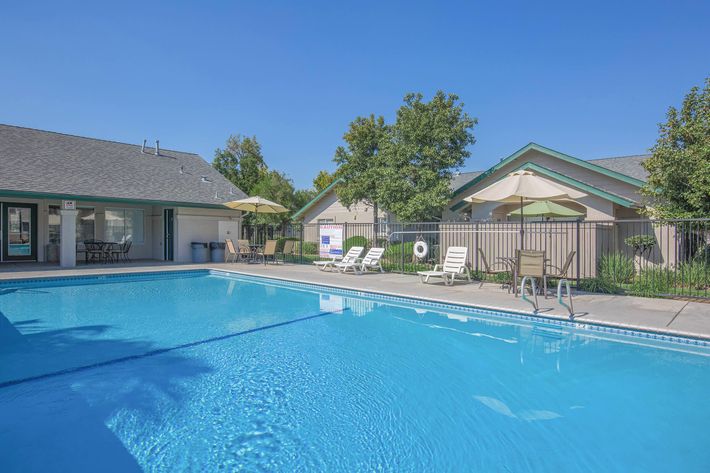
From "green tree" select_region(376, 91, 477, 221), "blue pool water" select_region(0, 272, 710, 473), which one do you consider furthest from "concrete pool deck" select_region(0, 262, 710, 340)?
"green tree" select_region(376, 91, 477, 221)

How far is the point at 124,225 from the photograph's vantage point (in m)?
18.8

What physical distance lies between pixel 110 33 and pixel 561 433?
583 inches

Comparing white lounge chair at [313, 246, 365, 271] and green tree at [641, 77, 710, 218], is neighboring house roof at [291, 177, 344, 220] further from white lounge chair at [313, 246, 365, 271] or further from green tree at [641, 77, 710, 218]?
green tree at [641, 77, 710, 218]


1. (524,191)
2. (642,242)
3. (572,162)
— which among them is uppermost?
(572,162)

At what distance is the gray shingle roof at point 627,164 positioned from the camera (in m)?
16.2

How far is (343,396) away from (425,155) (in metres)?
13.6

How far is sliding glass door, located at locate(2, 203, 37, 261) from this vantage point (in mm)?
16156

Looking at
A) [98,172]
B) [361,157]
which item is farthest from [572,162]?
[98,172]

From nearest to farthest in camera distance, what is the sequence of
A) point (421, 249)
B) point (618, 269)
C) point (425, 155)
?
point (618, 269), point (421, 249), point (425, 155)

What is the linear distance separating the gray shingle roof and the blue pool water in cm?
1247

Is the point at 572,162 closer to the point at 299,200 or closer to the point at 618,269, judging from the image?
the point at 618,269

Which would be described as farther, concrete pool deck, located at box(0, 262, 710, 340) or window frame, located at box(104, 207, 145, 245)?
window frame, located at box(104, 207, 145, 245)

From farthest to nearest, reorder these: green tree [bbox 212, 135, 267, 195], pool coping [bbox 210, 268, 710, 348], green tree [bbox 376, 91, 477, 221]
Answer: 1. green tree [bbox 212, 135, 267, 195]
2. green tree [bbox 376, 91, 477, 221]
3. pool coping [bbox 210, 268, 710, 348]

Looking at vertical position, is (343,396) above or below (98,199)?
below
